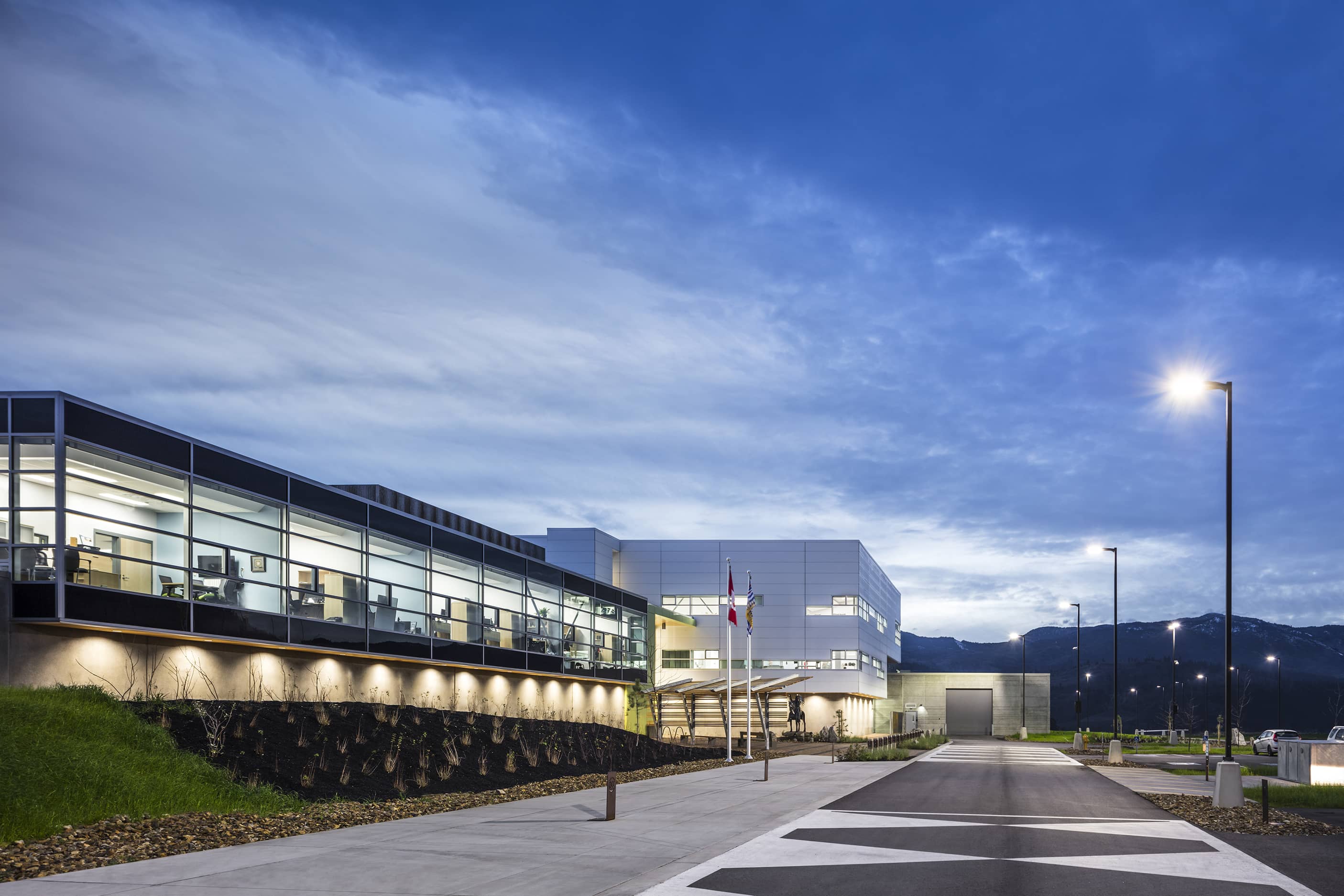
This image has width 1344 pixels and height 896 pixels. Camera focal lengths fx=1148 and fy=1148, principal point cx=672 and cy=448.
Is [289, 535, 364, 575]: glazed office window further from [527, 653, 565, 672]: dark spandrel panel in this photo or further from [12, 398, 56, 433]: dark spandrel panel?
[527, 653, 565, 672]: dark spandrel panel

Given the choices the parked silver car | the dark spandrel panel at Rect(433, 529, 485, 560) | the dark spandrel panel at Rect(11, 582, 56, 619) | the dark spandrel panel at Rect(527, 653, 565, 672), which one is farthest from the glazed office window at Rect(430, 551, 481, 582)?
the parked silver car

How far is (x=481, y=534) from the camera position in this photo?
56.9 m

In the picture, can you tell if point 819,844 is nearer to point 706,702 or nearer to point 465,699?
point 465,699

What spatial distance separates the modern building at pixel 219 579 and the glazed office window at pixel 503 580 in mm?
124

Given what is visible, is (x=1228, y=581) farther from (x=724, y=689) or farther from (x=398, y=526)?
(x=724, y=689)

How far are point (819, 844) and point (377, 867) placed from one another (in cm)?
693

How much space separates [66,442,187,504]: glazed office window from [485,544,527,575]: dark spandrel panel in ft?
62.4

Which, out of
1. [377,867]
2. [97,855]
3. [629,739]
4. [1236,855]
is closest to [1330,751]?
[1236,855]

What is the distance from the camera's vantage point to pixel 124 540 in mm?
25656

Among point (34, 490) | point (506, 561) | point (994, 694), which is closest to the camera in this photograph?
point (34, 490)

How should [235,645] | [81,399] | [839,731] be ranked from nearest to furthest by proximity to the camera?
[81,399], [235,645], [839,731]

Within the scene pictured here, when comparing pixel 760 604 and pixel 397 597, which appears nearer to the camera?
pixel 397 597

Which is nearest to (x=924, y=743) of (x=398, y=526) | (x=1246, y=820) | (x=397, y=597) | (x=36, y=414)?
(x=397, y=597)

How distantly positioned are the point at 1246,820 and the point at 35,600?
2402 centimetres
